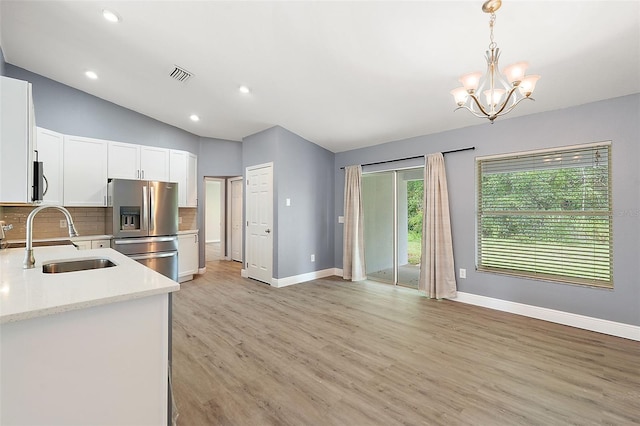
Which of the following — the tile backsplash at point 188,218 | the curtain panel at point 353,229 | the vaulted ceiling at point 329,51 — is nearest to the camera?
the vaulted ceiling at point 329,51

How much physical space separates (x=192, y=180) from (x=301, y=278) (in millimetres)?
2857

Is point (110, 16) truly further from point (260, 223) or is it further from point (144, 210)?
point (260, 223)

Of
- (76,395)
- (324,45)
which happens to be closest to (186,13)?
(324,45)

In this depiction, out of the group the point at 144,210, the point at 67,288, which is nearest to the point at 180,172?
the point at 144,210

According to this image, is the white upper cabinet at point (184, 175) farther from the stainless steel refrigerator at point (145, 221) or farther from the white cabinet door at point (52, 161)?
the white cabinet door at point (52, 161)

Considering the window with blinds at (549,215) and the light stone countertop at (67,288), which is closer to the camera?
the light stone countertop at (67,288)

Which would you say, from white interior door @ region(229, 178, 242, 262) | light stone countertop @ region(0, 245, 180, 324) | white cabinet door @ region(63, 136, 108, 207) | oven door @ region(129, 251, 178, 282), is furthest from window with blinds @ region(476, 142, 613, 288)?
white cabinet door @ region(63, 136, 108, 207)

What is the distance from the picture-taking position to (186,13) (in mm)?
2389

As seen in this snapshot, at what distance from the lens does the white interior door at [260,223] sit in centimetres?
484

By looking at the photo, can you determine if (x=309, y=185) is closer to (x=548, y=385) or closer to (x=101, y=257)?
(x=101, y=257)

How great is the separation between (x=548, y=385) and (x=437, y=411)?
973 millimetres

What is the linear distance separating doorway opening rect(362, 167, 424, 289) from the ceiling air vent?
322 cm

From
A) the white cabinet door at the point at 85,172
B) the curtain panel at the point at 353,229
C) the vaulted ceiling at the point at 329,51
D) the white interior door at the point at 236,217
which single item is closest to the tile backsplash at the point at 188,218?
the white cabinet door at the point at 85,172

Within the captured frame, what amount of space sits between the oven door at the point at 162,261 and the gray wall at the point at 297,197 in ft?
5.44
